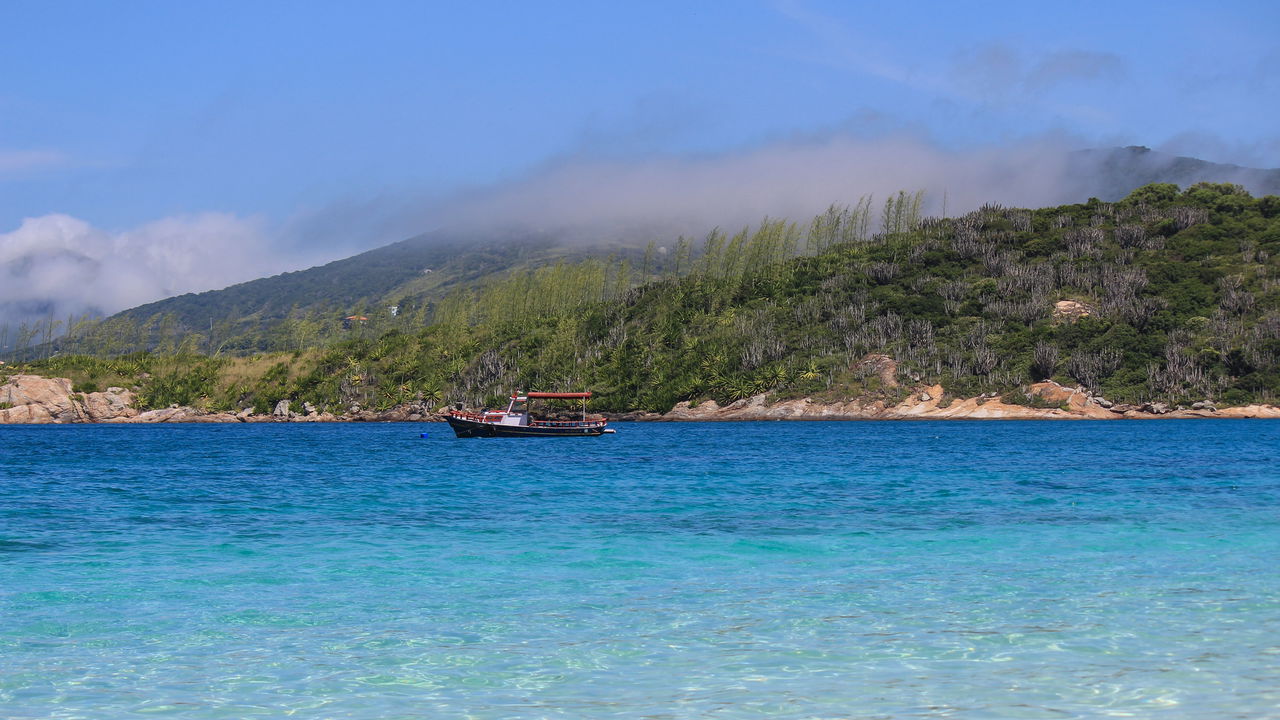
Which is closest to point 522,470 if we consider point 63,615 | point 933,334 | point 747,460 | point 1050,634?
point 747,460

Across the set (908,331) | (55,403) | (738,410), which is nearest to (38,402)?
(55,403)

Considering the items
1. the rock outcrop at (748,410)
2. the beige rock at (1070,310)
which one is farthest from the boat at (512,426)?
the beige rock at (1070,310)

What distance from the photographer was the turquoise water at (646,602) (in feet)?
39.0

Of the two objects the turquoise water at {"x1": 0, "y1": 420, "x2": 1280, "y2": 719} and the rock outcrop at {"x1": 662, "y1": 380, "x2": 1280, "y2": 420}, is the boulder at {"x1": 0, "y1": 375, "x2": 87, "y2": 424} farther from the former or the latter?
the turquoise water at {"x1": 0, "y1": 420, "x2": 1280, "y2": 719}

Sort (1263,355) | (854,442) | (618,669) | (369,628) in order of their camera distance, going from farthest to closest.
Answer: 1. (1263,355)
2. (854,442)
3. (369,628)
4. (618,669)

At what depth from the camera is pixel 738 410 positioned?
149 m

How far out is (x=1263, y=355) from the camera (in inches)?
5217

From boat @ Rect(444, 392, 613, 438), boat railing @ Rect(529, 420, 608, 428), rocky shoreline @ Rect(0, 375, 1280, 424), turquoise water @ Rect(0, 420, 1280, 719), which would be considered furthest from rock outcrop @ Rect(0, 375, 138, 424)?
turquoise water @ Rect(0, 420, 1280, 719)

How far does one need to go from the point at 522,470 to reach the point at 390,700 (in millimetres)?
42998

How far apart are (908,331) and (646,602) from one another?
474 ft

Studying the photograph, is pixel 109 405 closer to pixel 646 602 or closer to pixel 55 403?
pixel 55 403

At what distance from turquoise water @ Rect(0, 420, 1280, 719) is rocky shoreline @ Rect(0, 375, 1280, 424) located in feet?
318

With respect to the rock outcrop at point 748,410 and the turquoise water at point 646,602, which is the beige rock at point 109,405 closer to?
the rock outcrop at point 748,410

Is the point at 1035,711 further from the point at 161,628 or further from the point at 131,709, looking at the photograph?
the point at 161,628
